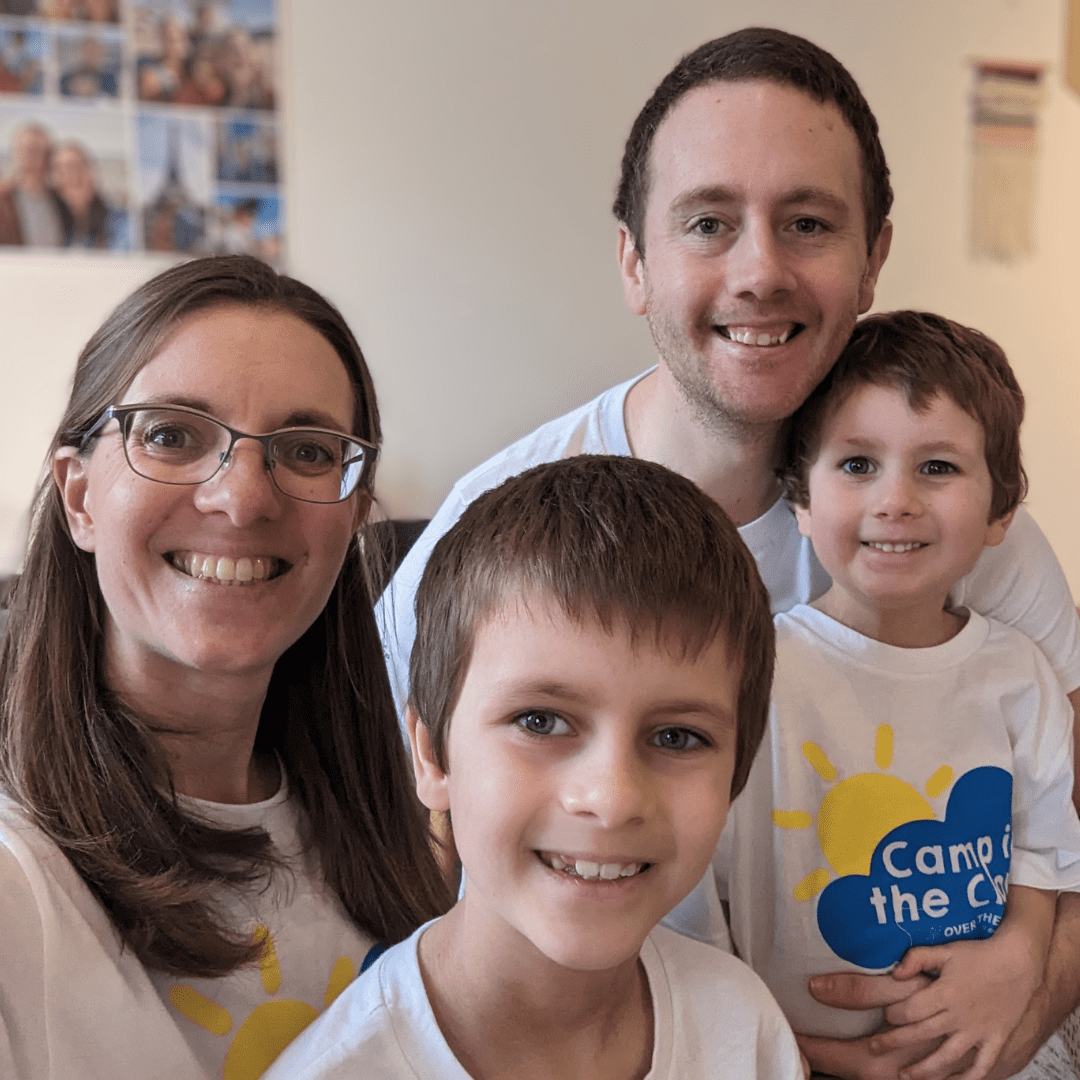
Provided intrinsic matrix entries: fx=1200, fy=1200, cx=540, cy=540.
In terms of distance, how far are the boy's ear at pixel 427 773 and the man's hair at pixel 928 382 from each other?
64cm

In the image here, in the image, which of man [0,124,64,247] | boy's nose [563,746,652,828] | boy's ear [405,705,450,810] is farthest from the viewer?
man [0,124,64,247]

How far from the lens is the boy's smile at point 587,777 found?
904 millimetres

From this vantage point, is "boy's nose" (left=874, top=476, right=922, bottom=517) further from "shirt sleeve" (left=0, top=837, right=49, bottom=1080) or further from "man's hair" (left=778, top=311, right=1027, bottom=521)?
"shirt sleeve" (left=0, top=837, right=49, bottom=1080)

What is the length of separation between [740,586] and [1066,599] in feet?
2.55

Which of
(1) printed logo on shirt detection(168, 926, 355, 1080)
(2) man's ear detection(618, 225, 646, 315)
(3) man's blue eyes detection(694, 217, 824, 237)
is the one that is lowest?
(1) printed logo on shirt detection(168, 926, 355, 1080)

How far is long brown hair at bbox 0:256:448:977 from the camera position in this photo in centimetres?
108

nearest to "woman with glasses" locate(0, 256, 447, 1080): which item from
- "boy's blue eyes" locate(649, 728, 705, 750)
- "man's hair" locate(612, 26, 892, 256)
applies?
"boy's blue eyes" locate(649, 728, 705, 750)

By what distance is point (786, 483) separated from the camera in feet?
5.02

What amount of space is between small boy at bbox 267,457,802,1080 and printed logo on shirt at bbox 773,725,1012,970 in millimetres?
308

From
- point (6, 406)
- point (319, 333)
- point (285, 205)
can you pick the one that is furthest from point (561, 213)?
point (319, 333)

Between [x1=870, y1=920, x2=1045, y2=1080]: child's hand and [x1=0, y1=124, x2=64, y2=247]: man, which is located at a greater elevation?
[x1=0, y1=124, x2=64, y2=247]: man

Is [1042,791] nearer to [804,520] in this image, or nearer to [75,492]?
[804,520]

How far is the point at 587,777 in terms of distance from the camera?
35.2 inches

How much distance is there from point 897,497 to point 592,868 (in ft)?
2.16
